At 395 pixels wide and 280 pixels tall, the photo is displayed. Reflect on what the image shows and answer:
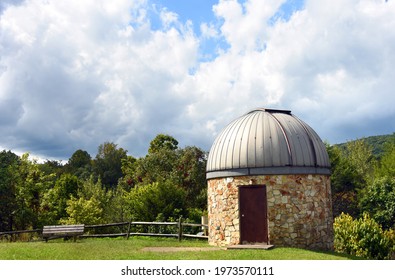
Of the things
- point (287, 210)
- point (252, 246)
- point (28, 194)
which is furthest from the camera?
point (28, 194)

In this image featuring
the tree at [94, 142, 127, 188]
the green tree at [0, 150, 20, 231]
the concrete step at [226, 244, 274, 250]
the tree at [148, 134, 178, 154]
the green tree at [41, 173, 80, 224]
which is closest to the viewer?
the concrete step at [226, 244, 274, 250]

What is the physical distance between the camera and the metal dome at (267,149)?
16.3 m

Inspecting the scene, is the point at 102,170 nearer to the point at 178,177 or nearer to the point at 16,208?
the point at 178,177

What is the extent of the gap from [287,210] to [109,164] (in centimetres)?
5095

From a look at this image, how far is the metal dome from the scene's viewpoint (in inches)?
642

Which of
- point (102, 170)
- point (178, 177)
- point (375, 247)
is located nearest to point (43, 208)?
point (178, 177)

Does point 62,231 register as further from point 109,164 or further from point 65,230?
point 109,164

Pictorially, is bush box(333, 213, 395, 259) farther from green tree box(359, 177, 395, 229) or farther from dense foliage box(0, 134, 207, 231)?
green tree box(359, 177, 395, 229)

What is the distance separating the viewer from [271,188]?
16.2 m

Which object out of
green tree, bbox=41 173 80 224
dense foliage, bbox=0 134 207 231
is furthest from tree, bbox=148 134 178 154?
green tree, bbox=41 173 80 224

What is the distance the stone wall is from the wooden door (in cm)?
17

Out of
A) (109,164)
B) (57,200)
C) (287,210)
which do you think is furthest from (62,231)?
(109,164)

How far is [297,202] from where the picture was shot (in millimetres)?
16250

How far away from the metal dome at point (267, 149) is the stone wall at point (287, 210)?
0.34 meters
